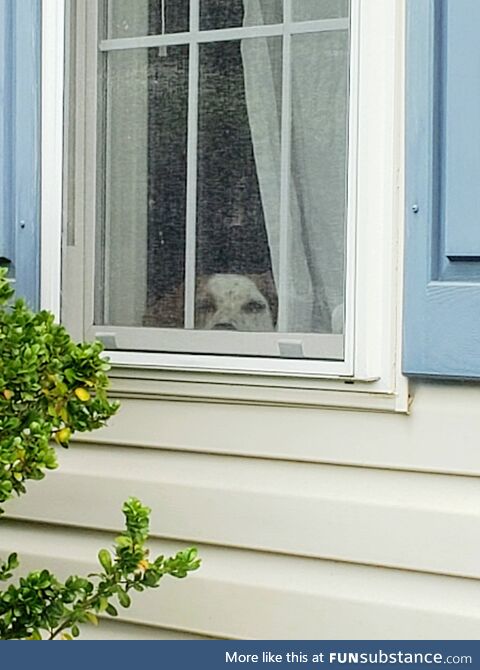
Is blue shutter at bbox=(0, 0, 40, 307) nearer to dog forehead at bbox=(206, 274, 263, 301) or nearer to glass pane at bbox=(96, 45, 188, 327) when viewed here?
glass pane at bbox=(96, 45, 188, 327)

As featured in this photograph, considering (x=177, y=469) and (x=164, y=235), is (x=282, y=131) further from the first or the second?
(x=177, y=469)

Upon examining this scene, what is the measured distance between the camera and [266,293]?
91.9 inches

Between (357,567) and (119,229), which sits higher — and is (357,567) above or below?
below

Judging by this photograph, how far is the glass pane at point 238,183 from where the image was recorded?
233 centimetres

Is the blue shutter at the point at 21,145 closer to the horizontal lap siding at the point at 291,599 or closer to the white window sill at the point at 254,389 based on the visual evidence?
the white window sill at the point at 254,389

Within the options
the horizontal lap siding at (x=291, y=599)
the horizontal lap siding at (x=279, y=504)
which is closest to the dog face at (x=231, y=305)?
the horizontal lap siding at (x=279, y=504)

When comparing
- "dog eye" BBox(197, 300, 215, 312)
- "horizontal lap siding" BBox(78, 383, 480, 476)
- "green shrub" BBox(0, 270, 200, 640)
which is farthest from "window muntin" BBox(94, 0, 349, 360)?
"green shrub" BBox(0, 270, 200, 640)

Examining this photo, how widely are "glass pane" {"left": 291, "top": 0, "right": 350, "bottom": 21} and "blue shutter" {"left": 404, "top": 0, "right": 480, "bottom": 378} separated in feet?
0.49

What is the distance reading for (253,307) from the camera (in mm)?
2352

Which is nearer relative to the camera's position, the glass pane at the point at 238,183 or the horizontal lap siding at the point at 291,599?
the horizontal lap siding at the point at 291,599

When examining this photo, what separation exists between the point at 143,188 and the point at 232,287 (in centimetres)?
28

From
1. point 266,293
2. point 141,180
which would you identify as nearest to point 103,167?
point 141,180

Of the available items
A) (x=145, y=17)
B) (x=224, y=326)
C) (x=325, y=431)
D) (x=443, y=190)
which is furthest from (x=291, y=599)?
(x=145, y=17)

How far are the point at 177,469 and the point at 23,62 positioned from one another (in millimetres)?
876
